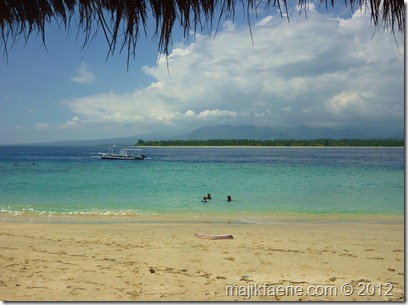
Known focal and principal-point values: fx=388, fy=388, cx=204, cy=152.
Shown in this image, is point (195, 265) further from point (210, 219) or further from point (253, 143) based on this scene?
point (253, 143)

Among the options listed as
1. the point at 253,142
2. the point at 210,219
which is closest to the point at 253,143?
the point at 253,142

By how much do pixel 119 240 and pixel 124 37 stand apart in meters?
4.25

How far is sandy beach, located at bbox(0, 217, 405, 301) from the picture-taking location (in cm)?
310

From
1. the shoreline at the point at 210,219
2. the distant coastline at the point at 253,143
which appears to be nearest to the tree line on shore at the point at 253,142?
the distant coastline at the point at 253,143

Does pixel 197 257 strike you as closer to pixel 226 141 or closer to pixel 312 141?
Answer: pixel 312 141

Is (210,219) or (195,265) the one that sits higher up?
(195,265)

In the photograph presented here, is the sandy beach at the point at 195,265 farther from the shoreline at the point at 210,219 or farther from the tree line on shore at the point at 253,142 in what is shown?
the tree line on shore at the point at 253,142

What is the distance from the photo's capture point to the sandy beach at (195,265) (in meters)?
3.10

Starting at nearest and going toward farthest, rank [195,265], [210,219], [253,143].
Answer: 1. [195,265]
2. [210,219]
3. [253,143]

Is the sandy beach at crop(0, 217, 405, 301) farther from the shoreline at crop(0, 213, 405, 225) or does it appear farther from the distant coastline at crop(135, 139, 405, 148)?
the distant coastline at crop(135, 139, 405, 148)

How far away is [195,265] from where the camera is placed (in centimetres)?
399

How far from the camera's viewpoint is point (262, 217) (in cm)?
855

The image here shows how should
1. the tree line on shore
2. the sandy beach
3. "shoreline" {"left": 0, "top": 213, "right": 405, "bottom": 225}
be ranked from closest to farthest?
the sandy beach, "shoreline" {"left": 0, "top": 213, "right": 405, "bottom": 225}, the tree line on shore

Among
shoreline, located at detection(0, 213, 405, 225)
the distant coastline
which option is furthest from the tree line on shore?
shoreline, located at detection(0, 213, 405, 225)
